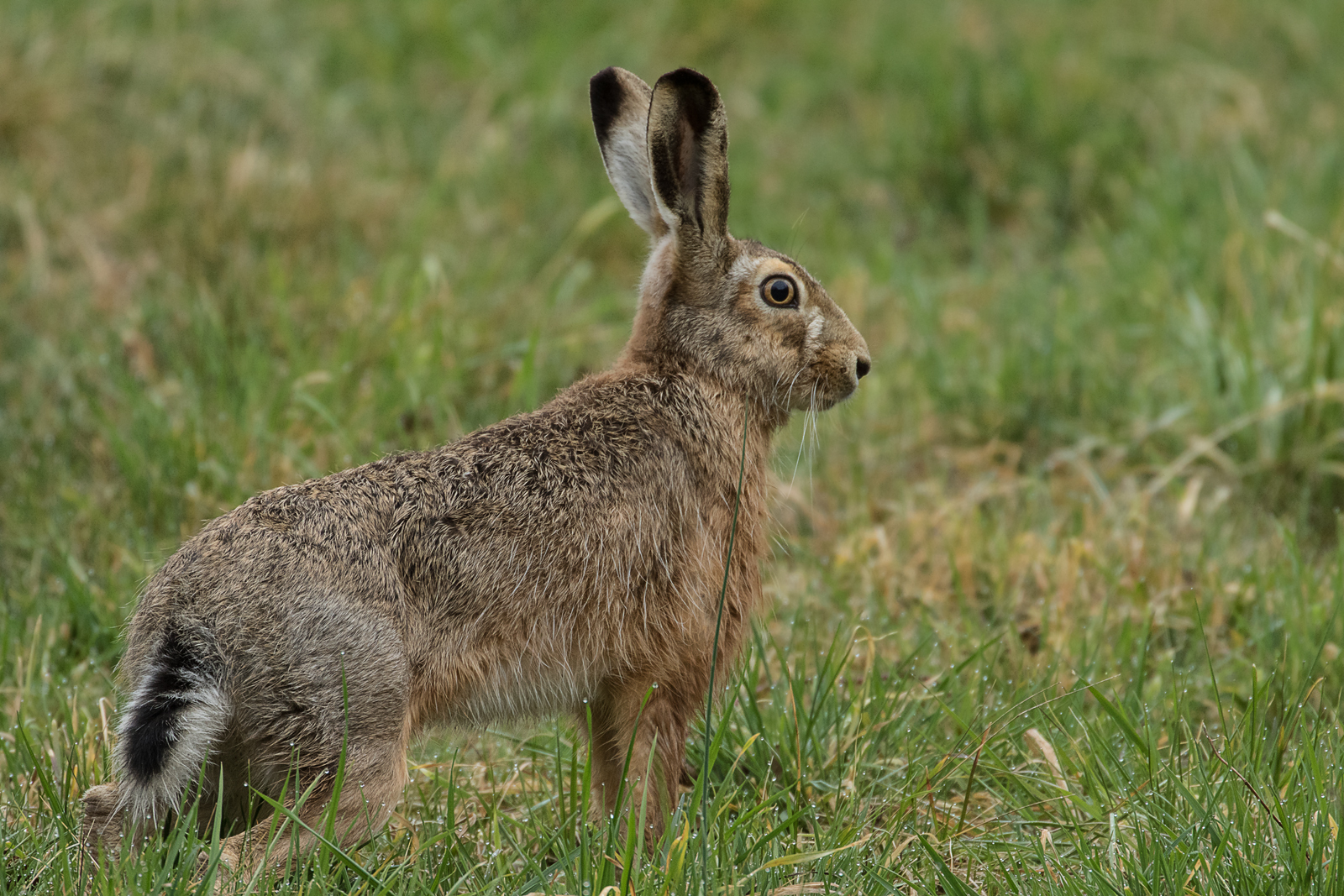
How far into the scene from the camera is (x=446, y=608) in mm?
3486

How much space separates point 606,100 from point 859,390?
2.03 m

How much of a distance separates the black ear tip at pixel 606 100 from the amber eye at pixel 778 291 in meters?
0.65

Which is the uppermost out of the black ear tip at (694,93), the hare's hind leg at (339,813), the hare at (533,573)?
the black ear tip at (694,93)

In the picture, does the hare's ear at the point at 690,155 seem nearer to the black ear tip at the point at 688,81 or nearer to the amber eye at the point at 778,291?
the black ear tip at the point at 688,81

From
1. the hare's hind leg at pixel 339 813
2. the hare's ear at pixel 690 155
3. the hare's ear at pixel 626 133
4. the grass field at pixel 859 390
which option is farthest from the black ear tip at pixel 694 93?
the hare's hind leg at pixel 339 813

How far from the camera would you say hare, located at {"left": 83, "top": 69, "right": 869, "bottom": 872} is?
3244 mm

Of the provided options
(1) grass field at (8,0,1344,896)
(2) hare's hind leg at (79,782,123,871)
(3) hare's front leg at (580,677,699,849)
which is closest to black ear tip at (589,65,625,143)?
(1) grass field at (8,0,1344,896)

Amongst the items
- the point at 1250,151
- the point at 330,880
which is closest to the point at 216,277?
the point at 330,880

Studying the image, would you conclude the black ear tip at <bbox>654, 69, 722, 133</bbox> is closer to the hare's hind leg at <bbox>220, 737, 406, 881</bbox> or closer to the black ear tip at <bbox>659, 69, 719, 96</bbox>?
the black ear tip at <bbox>659, 69, 719, 96</bbox>

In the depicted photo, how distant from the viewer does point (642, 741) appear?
3.81 meters

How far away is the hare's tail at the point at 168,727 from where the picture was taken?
10.4 ft

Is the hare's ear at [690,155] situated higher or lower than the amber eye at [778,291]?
higher

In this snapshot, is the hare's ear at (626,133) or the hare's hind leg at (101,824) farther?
the hare's ear at (626,133)

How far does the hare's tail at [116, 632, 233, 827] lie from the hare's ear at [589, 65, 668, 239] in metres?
1.81
